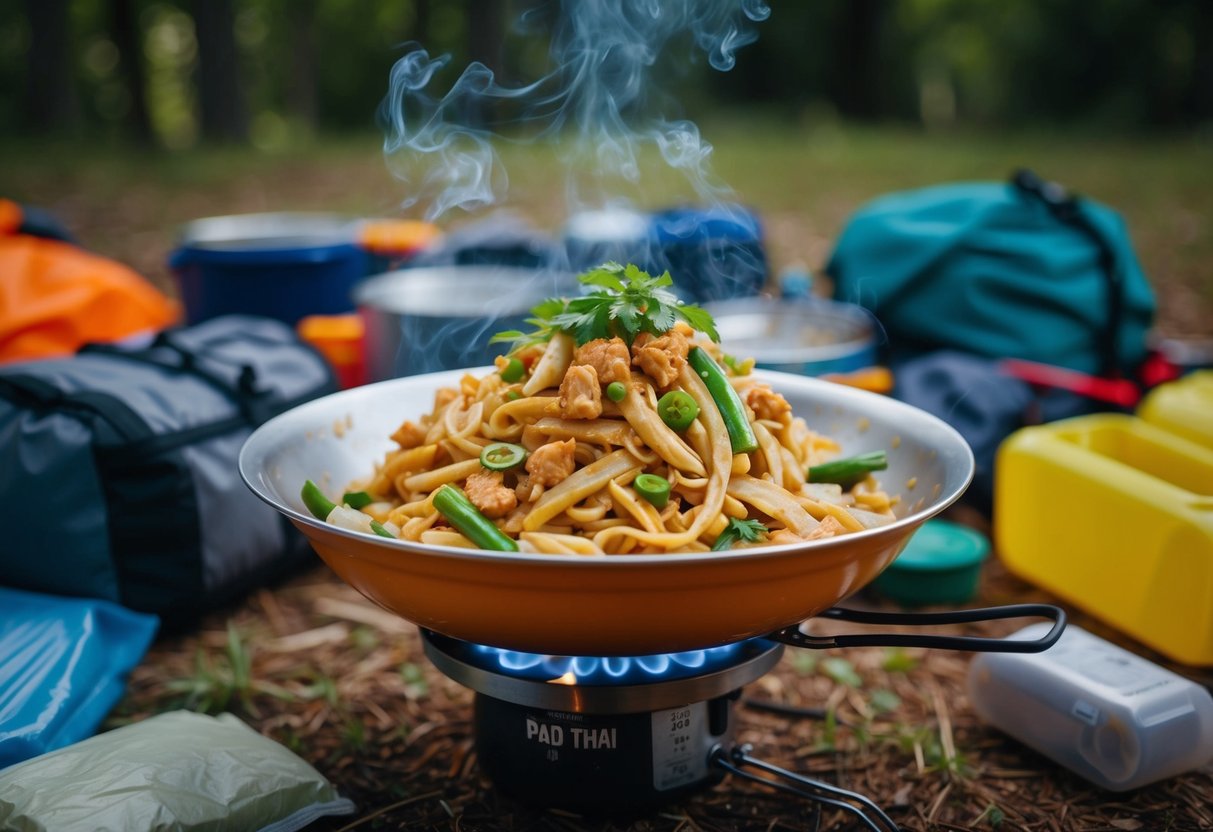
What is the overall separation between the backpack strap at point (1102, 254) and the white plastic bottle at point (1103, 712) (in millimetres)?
2126

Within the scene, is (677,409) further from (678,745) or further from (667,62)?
(667,62)

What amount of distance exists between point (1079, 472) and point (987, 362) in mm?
1283

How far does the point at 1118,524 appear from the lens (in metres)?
3.22

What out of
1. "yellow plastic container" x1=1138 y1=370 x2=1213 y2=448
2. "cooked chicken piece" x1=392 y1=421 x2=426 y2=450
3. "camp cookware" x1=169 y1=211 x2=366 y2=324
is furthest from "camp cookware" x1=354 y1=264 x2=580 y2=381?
"yellow plastic container" x1=1138 y1=370 x2=1213 y2=448

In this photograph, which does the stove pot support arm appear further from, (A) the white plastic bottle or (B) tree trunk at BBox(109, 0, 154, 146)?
(B) tree trunk at BBox(109, 0, 154, 146)

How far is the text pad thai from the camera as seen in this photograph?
1952 mm

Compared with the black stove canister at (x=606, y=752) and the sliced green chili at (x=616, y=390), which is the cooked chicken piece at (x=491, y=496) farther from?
the black stove canister at (x=606, y=752)

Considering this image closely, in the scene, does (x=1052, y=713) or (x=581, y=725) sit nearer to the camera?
(x=581, y=725)

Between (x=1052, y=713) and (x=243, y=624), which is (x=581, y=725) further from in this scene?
(x=243, y=624)

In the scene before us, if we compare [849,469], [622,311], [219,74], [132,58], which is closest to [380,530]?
[622,311]

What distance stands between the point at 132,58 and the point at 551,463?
1766 cm

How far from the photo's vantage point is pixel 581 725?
7.33 feet

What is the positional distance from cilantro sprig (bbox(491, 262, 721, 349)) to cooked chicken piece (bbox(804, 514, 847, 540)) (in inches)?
19.4

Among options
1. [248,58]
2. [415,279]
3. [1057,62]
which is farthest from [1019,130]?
[248,58]
